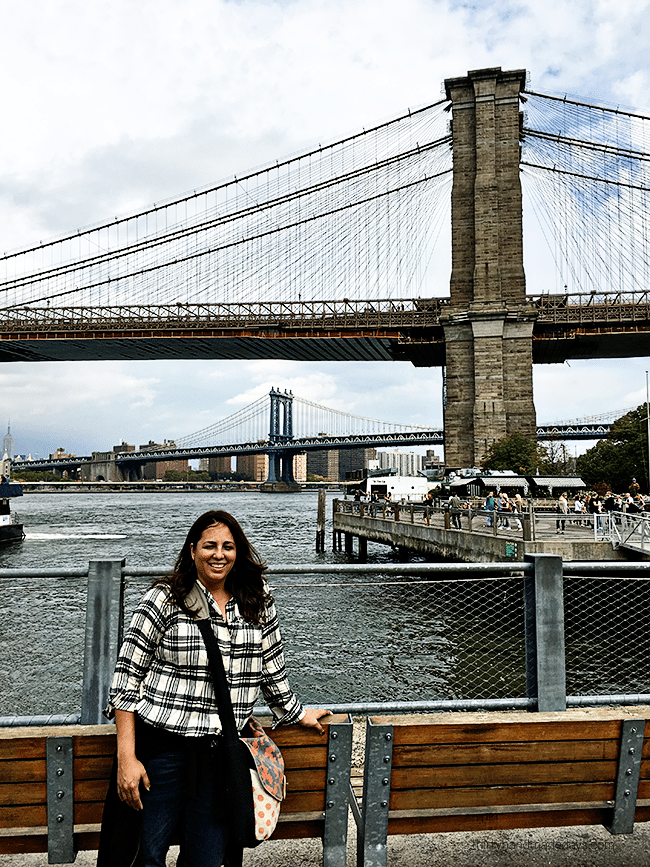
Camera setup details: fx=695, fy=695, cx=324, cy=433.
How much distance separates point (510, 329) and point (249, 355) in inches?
1024

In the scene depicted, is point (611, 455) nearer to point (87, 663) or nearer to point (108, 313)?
point (108, 313)

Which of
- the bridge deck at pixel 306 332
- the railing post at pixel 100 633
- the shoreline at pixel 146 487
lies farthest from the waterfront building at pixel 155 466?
the railing post at pixel 100 633

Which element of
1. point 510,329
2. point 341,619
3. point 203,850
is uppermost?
point 510,329

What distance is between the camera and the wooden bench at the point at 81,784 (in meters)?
2.49

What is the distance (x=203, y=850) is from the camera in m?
2.41

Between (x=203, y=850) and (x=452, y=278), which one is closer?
(x=203, y=850)

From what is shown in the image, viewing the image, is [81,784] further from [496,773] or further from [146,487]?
[146,487]

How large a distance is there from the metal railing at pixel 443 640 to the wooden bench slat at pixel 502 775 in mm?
504

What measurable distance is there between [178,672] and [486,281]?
4652cm

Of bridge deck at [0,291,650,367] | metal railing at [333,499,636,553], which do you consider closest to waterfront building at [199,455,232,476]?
bridge deck at [0,291,650,367]

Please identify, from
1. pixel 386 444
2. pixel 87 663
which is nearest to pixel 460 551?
pixel 87 663

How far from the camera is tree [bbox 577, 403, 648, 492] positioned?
52250 mm

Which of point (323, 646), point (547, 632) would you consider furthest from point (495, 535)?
point (547, 632)

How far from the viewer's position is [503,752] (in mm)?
2641
